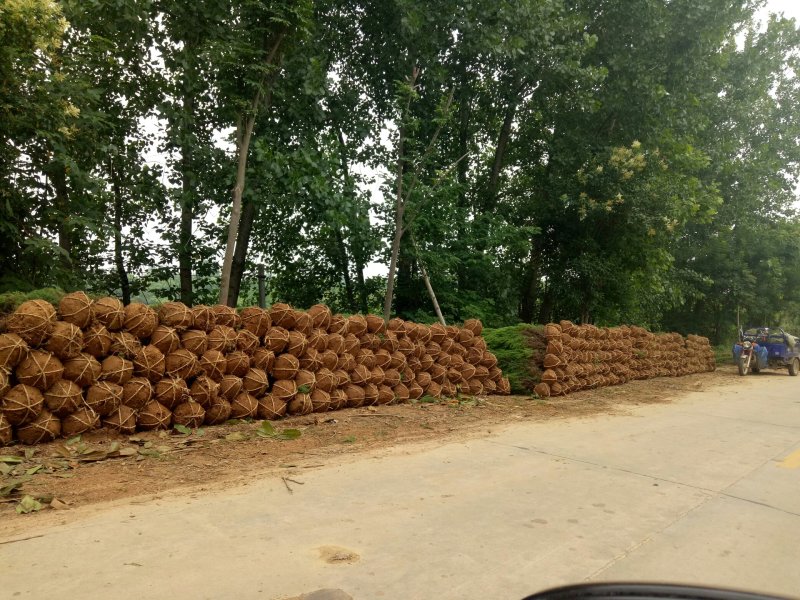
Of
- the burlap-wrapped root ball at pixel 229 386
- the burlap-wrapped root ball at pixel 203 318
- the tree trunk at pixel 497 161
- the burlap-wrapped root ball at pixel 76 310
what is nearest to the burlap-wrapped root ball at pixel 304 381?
the burlap-wrapped root ball at pixel 229 386

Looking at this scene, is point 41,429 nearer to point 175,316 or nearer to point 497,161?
point 175,316

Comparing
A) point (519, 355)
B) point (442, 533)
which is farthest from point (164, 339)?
point (519, 355)

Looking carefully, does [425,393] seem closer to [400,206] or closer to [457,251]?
[400,206]

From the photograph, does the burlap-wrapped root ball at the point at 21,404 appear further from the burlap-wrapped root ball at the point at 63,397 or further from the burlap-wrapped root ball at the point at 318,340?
the burlap-wrapped root ball at the point at 318,340

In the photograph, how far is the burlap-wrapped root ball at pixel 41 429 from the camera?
6.13m

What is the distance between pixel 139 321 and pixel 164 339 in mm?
379

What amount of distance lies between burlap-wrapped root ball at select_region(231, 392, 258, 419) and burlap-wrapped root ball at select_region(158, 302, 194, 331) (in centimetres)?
123

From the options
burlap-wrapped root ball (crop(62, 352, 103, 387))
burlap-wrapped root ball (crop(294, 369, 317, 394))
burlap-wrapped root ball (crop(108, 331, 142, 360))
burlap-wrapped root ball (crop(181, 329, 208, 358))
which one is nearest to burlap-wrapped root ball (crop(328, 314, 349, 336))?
burlap-wrapped root ball (crop(294, 369, 317, 394))

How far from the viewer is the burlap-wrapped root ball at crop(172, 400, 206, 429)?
24.2 feet

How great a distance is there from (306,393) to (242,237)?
7854mm

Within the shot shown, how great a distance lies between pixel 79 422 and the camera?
21.4 feet

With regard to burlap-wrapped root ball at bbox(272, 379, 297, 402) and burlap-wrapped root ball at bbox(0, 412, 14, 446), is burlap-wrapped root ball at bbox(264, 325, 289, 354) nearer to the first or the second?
burlap-wrapped root ball at bbox(272, 379, 297, 402)

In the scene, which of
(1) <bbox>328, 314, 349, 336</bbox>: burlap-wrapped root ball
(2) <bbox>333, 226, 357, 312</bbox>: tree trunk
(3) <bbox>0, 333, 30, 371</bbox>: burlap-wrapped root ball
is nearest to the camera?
(3) <bbox>0, 333, 30, 371</bbox>: burlap-wrapped root ball

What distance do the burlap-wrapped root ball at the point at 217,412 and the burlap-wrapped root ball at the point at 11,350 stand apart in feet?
7.58
